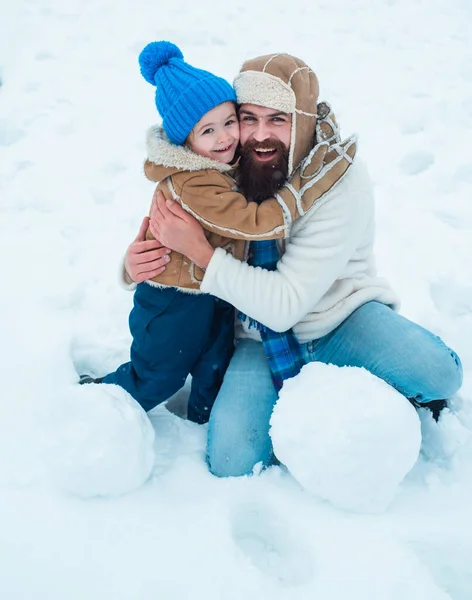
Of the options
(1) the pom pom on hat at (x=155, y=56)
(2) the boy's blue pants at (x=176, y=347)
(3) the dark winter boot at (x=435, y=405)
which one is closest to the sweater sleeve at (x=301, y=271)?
(2) the boy's blue pants at (x=176, y=347)

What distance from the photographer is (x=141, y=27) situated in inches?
176

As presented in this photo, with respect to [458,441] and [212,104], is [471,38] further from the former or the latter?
[458,441]

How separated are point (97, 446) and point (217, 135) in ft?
3.53

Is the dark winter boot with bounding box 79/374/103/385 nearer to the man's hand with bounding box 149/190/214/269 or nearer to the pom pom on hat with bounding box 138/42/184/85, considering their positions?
the man's hand with bounding box 149/190/214/269

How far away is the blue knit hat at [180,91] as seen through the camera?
5.67 feet

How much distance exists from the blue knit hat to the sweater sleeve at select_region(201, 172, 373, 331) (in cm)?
46

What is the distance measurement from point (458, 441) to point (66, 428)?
1.24m

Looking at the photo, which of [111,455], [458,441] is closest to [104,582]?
[111,455]

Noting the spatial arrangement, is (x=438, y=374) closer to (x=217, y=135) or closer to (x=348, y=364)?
(x=348, y=364)

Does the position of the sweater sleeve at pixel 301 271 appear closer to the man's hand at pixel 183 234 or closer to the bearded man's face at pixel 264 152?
the man's hand at pixel 183 234

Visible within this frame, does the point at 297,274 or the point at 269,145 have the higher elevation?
the point at 269,145

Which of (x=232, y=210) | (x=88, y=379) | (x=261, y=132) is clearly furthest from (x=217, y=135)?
(x=88, y=379)

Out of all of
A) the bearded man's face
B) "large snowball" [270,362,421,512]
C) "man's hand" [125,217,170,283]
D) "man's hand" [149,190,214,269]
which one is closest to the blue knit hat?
the bearded man's face

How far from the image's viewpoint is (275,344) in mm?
1814
